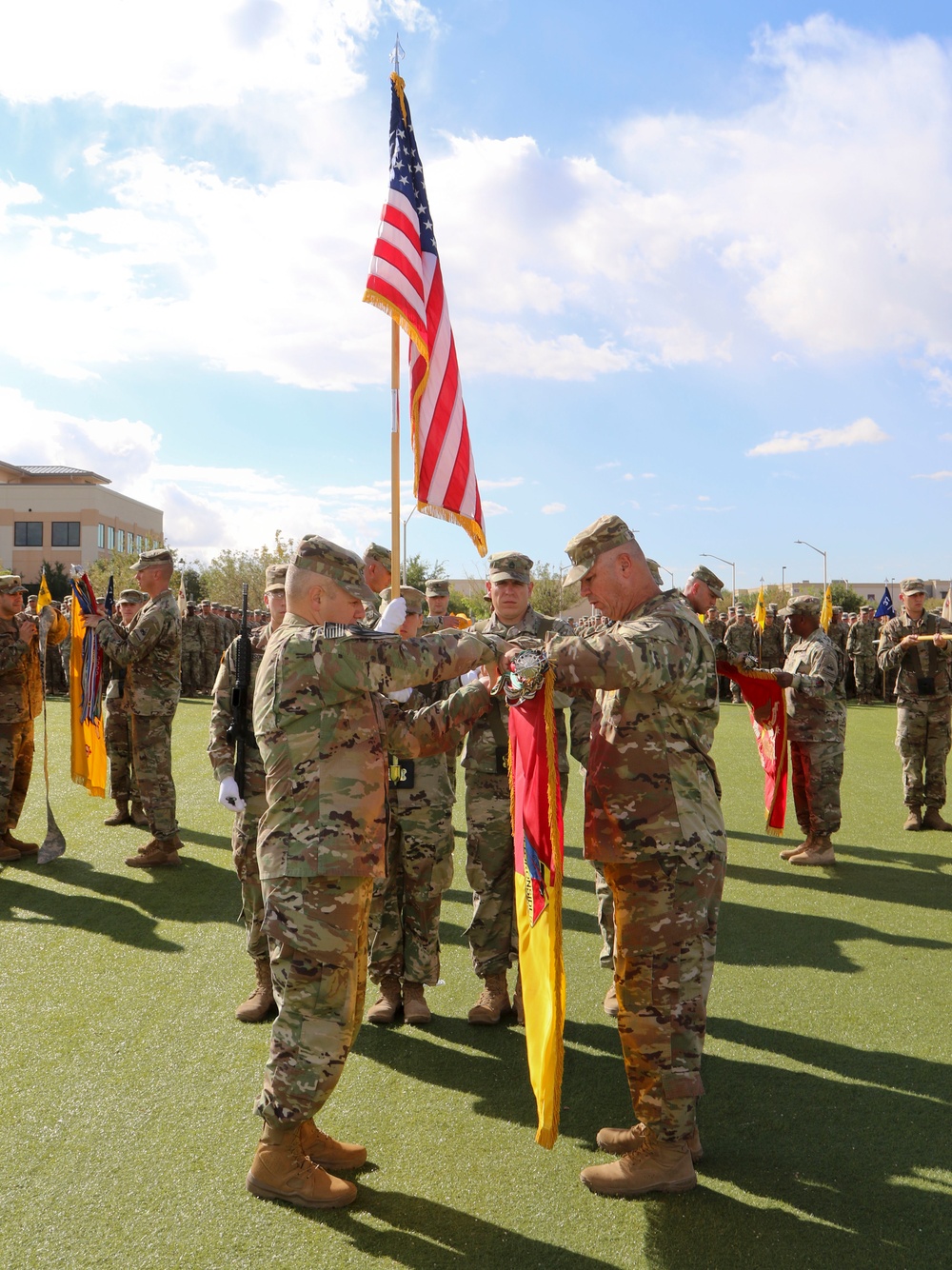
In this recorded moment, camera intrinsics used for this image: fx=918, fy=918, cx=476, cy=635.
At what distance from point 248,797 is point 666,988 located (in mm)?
2615

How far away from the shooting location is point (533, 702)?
3598 mm

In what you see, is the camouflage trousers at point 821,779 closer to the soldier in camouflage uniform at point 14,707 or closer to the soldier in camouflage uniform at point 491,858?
the soldier in camouflage uniform at point 491,858

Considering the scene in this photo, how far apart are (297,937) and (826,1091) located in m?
2.58

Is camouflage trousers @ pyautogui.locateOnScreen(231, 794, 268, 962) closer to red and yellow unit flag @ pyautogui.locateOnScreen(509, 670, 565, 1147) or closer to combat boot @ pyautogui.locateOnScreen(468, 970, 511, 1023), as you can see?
combat boot @ pyautogui.locateOnScreen(468, 970, 511, 1023)

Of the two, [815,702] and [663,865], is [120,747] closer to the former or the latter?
[815,702]

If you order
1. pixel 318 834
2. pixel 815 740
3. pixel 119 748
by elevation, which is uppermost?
pixel 318 834

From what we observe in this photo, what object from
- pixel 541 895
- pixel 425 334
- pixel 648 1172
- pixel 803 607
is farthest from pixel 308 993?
pixel 803 607

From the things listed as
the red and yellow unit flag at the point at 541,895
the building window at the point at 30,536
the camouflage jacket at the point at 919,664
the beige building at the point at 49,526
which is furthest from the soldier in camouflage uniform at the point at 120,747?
the building window at the point at 30,536

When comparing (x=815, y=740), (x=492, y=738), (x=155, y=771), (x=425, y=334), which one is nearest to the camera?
(x=425, y=334)

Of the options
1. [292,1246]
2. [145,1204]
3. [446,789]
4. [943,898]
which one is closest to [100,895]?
[446,789]

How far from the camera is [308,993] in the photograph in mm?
3285

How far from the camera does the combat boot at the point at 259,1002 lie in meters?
4.89

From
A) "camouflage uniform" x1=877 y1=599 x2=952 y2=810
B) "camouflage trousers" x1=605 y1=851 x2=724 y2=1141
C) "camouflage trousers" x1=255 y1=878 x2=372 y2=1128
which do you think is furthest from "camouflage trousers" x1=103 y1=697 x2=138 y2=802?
"camouflage uniform" x1=877 y1=599 x2=952 y2=810

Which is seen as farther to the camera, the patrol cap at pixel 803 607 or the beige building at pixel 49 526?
the beige building at pixel 49 526
